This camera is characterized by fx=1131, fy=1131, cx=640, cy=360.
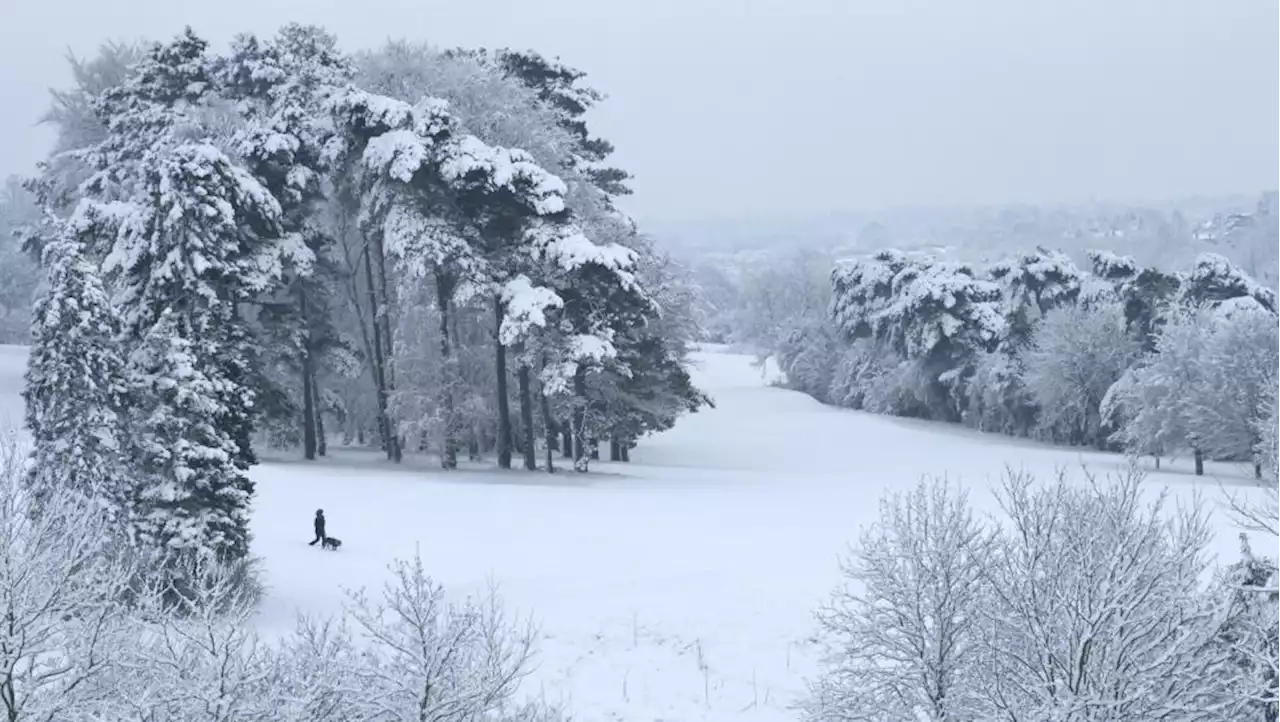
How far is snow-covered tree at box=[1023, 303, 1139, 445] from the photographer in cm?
5125

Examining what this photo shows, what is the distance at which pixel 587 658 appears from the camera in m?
18.5

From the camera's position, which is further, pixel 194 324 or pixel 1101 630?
pixel 194 324

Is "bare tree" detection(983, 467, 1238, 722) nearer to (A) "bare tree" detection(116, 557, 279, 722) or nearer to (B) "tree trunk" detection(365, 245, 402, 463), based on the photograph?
(A) "bare tree" detection(116, 557, 279, 722)

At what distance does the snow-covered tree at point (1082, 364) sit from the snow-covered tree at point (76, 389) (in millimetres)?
43257

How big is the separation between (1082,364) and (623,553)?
34.5 m

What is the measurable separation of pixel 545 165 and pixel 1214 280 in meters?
33.7

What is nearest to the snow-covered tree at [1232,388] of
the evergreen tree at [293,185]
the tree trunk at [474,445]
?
the tree trunk at [474,445]

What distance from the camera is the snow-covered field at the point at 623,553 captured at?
1800 centimetres

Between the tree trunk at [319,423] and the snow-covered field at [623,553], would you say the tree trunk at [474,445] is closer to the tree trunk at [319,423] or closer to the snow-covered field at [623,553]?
the snow-covered field at [623,553]

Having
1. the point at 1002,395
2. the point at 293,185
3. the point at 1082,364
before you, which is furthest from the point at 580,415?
the point at 1002,395

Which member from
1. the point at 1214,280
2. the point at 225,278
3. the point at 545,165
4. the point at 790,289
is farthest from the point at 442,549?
the point at 790,289

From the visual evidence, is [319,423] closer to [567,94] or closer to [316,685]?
[567,94]

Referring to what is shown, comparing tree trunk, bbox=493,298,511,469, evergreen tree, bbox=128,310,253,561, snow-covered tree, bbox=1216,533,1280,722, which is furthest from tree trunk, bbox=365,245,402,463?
snow-covered tree, bbox=1216,533,1280,722

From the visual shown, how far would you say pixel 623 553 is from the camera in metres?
23.7
